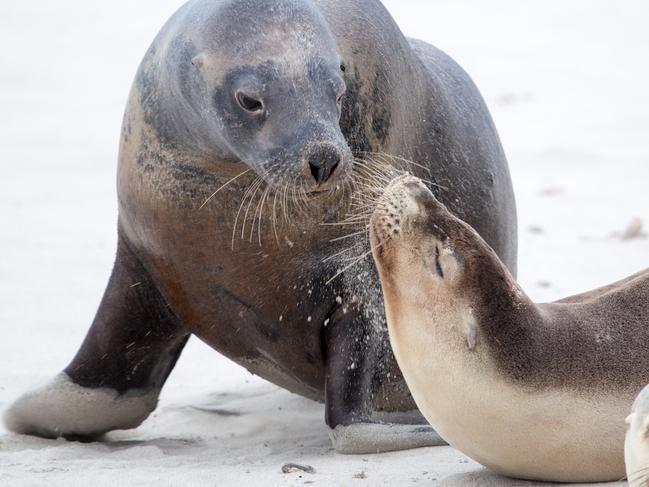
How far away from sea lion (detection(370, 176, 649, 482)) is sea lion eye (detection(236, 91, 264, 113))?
67 centimetres

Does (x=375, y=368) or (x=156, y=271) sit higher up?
(x=156, y=271)

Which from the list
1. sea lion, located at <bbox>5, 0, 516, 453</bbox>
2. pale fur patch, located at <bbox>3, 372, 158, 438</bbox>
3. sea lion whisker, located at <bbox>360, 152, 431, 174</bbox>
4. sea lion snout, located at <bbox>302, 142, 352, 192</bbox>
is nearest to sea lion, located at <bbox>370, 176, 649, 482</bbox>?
sea lion snout, located at <bbox>302, 142, 352, 192</bbox>

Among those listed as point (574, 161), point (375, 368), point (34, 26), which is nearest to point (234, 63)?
point (375, 368)

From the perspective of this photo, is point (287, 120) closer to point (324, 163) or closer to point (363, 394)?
point (324, 163)

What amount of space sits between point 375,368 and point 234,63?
4.06 feet

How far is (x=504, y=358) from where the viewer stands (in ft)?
13.6

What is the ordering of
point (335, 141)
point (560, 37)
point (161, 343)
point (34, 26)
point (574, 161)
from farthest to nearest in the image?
point (34, 26) < point (560, 37) < point (574, 161) < point (161, 343) < point (335, 141)

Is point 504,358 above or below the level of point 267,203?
below

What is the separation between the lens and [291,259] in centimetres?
522

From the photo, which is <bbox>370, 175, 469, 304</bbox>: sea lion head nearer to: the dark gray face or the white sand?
the dark gray face

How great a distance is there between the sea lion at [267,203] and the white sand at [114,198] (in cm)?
28

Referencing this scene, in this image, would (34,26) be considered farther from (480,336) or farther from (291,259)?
(480,336)

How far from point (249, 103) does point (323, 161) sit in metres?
0.40

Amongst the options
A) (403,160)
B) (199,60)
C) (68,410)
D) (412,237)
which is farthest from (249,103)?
(68,410)
